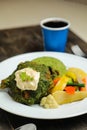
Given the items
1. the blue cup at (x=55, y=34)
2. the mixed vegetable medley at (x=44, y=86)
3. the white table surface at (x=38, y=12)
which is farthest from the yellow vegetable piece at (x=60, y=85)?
the white table surface at (x=38, y=12)

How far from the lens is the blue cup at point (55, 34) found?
115 cm

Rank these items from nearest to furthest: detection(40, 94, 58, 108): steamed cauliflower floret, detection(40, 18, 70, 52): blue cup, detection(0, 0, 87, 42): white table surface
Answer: detection(40, 94, 58, 108): steamed cauliflower floret, detection(40, 18, 70, 52): blue cup, detection(0, 0, 87, 42): white table surface

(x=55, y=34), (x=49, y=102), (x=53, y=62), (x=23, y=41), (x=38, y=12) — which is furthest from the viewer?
(x=38, y=12)

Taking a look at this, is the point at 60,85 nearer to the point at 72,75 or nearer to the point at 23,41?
the point at 72,75

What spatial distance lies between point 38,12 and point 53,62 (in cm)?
72

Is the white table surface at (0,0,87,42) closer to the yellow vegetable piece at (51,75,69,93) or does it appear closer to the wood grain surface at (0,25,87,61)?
the wood grain surface at (0,25,87,61)

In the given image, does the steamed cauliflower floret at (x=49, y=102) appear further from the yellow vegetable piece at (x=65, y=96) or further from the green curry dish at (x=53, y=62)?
the green curry dish at (x=53, y=62)

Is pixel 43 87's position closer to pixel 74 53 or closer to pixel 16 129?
pixel 16 129

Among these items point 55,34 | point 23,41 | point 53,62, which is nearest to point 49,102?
point 53,62

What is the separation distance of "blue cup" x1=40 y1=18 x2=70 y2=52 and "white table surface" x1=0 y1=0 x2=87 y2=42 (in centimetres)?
28

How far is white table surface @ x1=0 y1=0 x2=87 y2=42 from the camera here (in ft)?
5.06

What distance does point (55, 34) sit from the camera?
1.15m

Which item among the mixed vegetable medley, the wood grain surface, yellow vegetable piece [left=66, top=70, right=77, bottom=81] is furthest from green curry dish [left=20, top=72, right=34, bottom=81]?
the wood grain surface

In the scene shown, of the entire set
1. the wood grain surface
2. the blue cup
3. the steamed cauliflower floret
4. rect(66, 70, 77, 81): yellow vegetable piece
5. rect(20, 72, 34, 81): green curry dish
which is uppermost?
rect(20, 72, 34, 81): green curry dish
